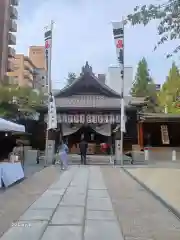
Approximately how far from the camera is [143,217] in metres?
7.66

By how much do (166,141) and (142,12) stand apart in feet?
87.7

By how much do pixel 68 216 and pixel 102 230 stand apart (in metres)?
1.31

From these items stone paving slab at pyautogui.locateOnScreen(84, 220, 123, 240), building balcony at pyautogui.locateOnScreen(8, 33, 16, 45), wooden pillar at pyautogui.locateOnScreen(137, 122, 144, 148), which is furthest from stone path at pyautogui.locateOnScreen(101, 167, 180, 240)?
building balcony at pyautogui.locateOnScreen(8, 33, 16, 45)

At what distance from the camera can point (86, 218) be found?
725 cm

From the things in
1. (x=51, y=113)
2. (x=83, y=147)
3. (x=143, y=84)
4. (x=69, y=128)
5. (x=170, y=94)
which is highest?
(x=143, y=84)

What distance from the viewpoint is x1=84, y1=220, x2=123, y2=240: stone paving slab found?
5.81 m

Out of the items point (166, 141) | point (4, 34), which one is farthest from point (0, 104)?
point (4, 34)

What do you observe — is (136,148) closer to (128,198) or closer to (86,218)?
(128,198)

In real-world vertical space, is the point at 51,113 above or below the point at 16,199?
above

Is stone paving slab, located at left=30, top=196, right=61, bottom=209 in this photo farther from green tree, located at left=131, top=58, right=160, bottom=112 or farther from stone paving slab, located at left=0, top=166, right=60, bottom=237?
green tree, located at left=131, top=58, right=160, bottom=112

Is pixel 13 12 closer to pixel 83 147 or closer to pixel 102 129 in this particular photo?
pixel 102 129

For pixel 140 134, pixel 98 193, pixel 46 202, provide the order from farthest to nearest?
pixel 140 134, pixel 98 193, pixel 46 202

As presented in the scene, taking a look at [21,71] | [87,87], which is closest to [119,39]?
[87,87]

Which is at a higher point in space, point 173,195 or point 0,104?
point 0,104
